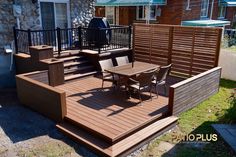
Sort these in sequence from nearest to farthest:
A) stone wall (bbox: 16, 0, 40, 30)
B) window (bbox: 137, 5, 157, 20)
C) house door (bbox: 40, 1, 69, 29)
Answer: stone wall (bbox: 16, 0, 40, 30)
house door (bbox: 40, 1, 69, 29)
window (bbox: 137, 5, 157, 20)

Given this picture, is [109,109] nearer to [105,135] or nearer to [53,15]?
[105,135]

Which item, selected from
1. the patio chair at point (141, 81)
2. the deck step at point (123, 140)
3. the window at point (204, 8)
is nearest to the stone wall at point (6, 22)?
the deck step at point (123, 140)

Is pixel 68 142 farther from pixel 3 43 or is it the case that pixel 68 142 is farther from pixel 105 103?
pixel 3 43

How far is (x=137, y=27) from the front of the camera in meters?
9.54

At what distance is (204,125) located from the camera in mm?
5770

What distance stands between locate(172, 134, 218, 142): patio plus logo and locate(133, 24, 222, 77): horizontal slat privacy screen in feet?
10.4

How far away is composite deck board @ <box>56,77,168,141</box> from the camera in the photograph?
5188 mm

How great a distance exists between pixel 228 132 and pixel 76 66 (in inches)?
207

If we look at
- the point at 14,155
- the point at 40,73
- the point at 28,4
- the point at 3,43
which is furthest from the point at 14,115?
the point at 28,4

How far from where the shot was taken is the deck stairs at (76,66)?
8277mm

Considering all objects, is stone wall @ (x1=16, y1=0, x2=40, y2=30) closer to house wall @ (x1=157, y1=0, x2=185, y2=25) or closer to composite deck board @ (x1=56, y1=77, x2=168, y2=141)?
composite deck board @ (x1=56, y1=77, x2=168, y2=141)

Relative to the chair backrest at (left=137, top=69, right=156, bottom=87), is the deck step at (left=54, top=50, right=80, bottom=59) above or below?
above

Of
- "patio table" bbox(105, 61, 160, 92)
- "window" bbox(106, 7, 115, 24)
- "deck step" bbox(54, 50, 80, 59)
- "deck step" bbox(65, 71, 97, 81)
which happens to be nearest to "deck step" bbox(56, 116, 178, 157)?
"patio table" bbox(105, 61, 160, 92)

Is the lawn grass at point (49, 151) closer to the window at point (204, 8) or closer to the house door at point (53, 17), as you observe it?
the house door at point (53, 17)
